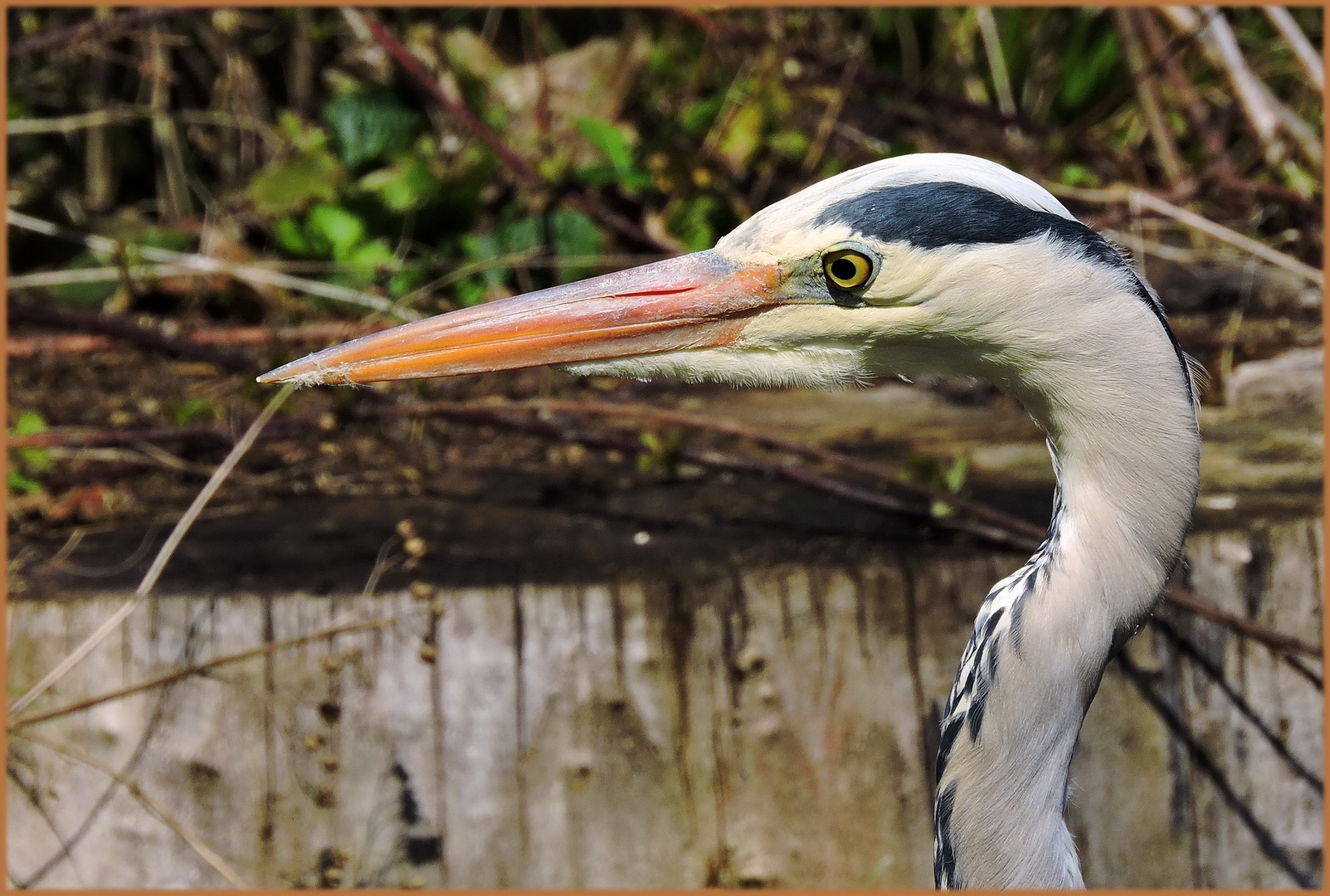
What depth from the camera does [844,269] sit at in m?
1.22

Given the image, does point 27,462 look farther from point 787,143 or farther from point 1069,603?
point 787,143

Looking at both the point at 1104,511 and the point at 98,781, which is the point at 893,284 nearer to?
the point at 1104,511

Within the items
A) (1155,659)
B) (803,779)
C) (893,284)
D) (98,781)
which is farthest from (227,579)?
(1155,659)

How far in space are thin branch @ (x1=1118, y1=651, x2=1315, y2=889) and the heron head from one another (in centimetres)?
92

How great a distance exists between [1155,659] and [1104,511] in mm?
894

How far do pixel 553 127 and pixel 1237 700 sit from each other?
244 cm

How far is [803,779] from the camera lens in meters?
1.87

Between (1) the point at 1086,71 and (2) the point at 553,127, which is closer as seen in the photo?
(2) the point at 553,127

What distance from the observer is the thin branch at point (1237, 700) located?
1933 millimetres

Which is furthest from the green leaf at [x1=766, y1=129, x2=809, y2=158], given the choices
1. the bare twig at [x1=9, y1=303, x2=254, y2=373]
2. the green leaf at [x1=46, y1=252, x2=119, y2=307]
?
the green leaf at [x1=46, y1=252, x2=119, y2=307]

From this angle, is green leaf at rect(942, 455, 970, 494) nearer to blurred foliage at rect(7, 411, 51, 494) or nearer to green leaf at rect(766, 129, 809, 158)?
green leaf at rect(766, 129, 809, 158)

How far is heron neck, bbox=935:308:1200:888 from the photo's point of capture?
1.15m

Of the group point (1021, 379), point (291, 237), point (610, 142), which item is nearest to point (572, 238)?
point (610, 142)

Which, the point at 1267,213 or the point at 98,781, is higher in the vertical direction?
the point at 1267,213
